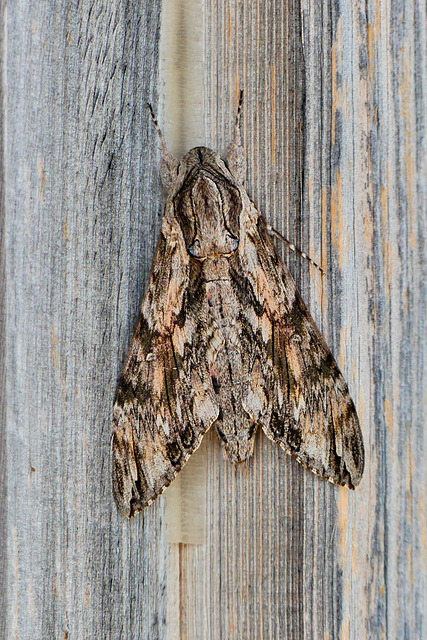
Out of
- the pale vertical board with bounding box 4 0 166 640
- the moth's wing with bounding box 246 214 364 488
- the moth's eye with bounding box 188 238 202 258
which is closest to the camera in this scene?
the pale vertical board with bounding box 4 0 166 640

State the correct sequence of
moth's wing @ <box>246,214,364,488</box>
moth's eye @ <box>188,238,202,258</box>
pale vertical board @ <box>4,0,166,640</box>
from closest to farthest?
pale vertical board @ <box>4,0,166,640</box> → moth's wing @ <box>246,214,364,488</box> → moth's eye @ <box>188,238,202,258</box>

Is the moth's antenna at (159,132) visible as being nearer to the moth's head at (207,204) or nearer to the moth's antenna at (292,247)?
the moth's head at (207,204)

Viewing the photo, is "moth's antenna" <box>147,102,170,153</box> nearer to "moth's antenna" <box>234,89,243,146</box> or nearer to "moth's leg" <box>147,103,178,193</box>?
"moth's leg" <box>147,103,178,193</box>

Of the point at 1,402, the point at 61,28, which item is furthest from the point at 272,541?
the point at 61,28

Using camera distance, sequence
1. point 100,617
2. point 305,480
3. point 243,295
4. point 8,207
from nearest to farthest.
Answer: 1. point 8,207
2. point 100,617
3. point 305,480
4. point 243,295

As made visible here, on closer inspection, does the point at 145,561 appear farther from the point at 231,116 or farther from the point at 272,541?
the point at 231,116

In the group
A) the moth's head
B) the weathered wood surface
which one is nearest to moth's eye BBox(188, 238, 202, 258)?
the moth's head

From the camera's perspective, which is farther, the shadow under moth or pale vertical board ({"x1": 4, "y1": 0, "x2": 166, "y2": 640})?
the shadow under moth

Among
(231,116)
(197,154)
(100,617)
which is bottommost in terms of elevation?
(100,617)
